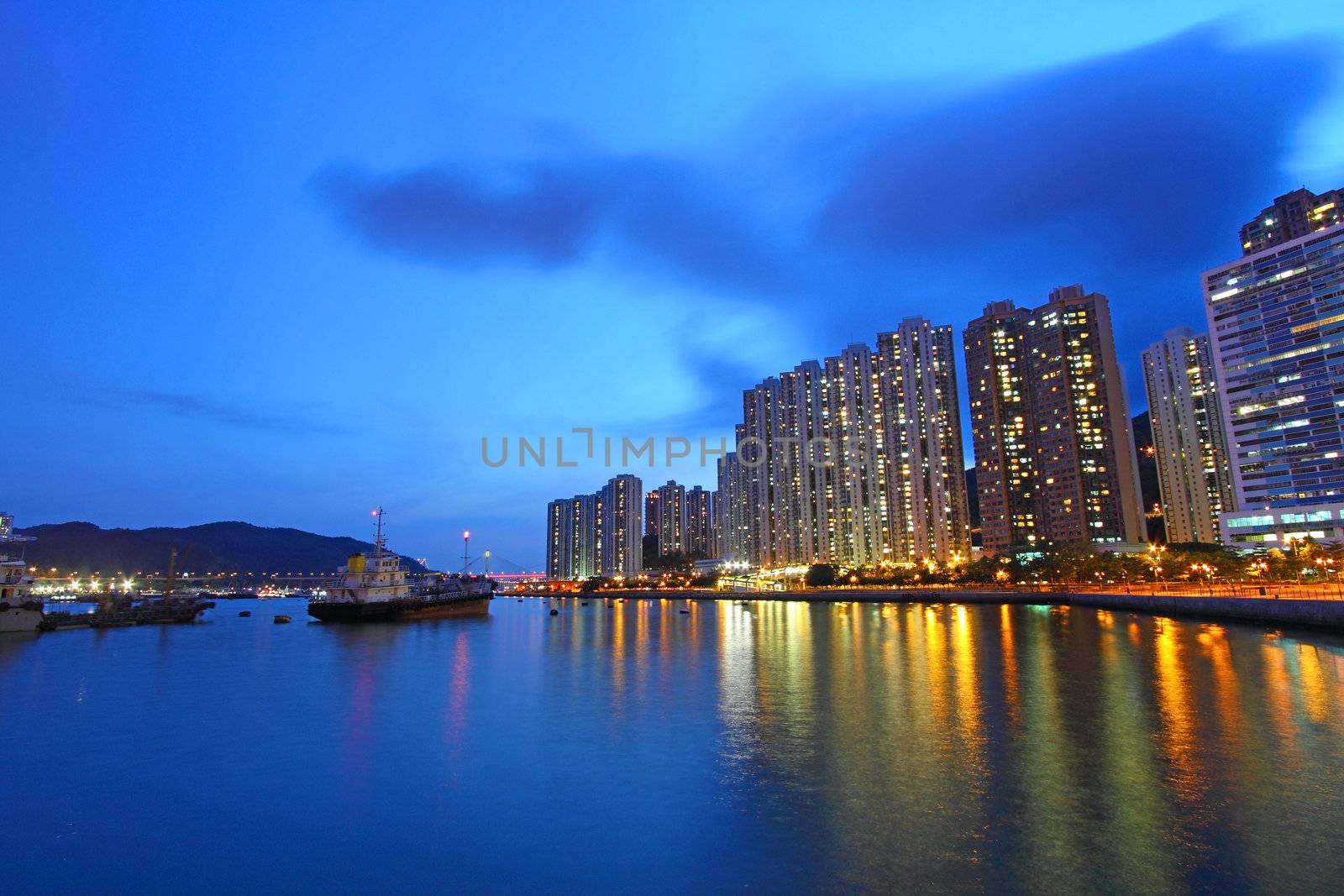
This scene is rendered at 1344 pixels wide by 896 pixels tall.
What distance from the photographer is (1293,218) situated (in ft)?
500

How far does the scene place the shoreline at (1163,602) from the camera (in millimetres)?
45875

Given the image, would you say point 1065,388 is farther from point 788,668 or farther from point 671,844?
point 671,844

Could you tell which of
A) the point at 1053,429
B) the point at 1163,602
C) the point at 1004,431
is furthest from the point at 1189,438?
the point at 1163,602

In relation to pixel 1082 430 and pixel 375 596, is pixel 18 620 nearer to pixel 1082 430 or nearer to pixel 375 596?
pixel 375 596

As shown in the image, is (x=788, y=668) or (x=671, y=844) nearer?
Result: (x=671, y=844)

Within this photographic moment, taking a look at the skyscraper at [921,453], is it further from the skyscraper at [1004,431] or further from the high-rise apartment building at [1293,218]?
the high-rise apartment building at [1293,218]

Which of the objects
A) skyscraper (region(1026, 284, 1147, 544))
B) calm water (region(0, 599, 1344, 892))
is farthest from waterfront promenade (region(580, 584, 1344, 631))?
skyscraper (region(1026, 284, 1147, 544))

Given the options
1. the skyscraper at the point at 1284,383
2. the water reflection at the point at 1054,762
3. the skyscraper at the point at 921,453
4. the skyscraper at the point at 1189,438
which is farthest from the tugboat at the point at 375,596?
the skyscraper at the point at 1189,438

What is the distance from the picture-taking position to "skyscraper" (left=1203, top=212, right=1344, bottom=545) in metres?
105

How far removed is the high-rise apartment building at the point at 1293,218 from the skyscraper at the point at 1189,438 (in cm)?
2378

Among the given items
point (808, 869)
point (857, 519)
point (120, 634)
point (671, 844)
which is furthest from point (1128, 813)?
point (857, 519)

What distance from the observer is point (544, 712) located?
82.9ft

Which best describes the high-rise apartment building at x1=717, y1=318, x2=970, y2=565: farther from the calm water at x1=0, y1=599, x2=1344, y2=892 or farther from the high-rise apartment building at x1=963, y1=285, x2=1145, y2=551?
the calm water at x1=0, y1=599, x2=1344, y2=892

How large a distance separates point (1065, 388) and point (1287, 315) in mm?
50458
